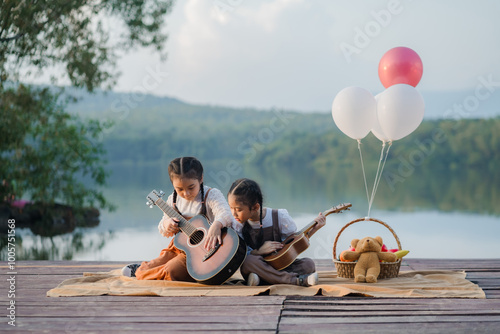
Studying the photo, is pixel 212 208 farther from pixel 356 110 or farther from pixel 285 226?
pixel 356 110

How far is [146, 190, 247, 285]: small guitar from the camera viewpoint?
3.87 metres

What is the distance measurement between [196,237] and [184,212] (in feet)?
0.89

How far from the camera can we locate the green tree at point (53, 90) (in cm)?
967

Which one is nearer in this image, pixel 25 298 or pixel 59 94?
pixel 25 298

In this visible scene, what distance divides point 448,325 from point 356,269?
3.55 ft

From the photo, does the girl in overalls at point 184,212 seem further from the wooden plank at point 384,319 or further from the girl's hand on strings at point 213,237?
the wooden plank at point 384,319

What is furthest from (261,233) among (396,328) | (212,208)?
(396,328)

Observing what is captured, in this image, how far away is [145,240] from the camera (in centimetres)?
972

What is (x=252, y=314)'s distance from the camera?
3.22 m

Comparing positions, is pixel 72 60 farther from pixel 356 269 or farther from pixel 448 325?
pixel 448 325

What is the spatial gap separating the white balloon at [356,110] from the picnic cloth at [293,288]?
123cm

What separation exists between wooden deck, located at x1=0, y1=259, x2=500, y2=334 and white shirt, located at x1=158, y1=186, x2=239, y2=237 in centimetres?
63

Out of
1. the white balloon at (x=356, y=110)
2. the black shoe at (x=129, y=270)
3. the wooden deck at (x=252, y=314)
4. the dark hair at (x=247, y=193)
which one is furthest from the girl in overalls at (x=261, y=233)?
the white balloon at (x=356, y=110)

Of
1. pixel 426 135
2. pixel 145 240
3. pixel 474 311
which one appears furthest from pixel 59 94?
pixel 426 135
